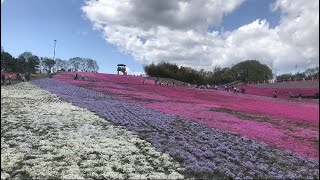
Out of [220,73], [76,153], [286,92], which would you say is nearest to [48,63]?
[220,73]

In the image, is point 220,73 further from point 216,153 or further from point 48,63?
point 216,153

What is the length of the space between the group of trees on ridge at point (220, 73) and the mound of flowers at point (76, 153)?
11385 cm

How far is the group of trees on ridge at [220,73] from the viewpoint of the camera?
137 m

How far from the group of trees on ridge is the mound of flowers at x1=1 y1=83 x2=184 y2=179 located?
114m

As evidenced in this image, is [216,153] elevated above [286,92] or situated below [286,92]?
below

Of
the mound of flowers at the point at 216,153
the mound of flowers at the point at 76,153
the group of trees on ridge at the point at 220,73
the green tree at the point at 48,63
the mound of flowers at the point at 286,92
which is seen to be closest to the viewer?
the mound of flowers at the point at 76,153

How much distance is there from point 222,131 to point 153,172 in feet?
34.4

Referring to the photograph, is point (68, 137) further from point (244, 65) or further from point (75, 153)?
point (244, 65)

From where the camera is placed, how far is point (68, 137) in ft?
59.5

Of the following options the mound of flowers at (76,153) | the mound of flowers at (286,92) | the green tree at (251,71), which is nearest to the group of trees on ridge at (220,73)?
the green tree at (251,71)

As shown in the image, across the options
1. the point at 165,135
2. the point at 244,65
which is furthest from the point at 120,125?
the point at 244,65

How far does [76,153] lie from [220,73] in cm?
15908

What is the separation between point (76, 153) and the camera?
14.9 metres

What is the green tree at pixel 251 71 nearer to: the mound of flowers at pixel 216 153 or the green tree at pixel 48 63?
the green tree at pixel 48 63
